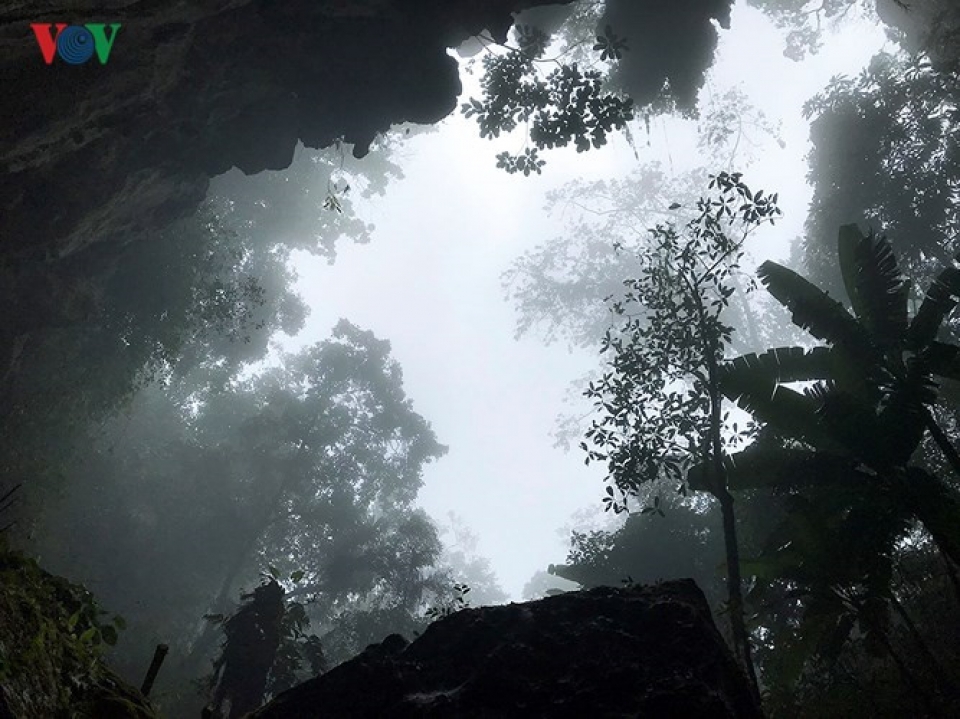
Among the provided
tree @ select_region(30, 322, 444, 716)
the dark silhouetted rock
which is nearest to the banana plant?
the dark silhouetted rock

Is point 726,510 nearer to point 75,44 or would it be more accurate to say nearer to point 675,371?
point 675,371

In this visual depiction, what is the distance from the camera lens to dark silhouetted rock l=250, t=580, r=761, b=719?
4203 millimetres

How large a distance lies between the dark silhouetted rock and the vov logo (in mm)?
9732

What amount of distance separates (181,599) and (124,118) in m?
21.2

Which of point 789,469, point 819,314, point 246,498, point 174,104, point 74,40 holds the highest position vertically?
point 246,498

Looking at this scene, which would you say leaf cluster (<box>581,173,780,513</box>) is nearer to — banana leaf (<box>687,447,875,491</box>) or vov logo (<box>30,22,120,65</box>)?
banana leaf (<box>687,447,875,491</box>)

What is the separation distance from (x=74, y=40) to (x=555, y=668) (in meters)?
11.3

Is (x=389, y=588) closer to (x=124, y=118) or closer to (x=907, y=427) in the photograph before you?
(x=124, y=118)

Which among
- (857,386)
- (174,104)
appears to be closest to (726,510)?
(857,386)

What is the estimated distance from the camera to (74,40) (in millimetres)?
9047

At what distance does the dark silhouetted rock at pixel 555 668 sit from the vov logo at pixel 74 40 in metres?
9.73

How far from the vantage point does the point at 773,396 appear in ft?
27.5

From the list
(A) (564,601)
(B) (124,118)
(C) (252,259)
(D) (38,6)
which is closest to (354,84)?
(B) (124,118)

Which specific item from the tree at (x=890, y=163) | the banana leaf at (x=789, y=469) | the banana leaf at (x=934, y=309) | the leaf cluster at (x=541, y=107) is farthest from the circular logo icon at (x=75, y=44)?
the tree at (x=890, y=163)
